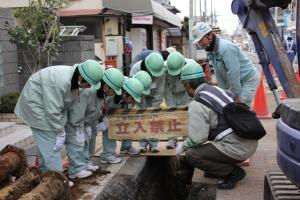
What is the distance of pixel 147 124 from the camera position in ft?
19.9


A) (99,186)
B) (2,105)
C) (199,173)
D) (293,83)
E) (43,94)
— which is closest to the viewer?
(293,83)

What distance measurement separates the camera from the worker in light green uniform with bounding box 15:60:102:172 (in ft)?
15.8

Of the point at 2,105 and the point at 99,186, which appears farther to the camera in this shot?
the point at 2,105

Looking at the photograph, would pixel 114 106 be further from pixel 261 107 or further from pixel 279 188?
pixel 261 107

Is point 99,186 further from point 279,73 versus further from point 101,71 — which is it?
point 279,73

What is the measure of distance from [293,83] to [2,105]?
5.35 meters

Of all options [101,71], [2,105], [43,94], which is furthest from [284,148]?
[2,105]

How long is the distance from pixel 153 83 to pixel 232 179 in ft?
5.81

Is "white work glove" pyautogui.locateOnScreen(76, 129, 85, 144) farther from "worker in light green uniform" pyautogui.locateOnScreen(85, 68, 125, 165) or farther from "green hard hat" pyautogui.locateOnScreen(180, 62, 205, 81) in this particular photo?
"green hard hat" pyautogui.locateOnScreen(180, 62, 205, 81)

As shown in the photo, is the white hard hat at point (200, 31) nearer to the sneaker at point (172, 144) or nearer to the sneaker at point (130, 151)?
the sneaker at point (172, 144)

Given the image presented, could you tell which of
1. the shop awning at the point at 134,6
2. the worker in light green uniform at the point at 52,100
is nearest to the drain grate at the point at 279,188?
the worker in light green uniform at the point at 52,100

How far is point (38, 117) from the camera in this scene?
15.9 feet

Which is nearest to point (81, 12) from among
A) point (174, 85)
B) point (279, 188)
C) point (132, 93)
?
point (174, 85)

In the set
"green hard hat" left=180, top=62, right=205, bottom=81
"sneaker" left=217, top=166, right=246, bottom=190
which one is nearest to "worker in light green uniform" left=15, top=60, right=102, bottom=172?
"green hard hat" left=180, top=62, right=205, bottom=81
